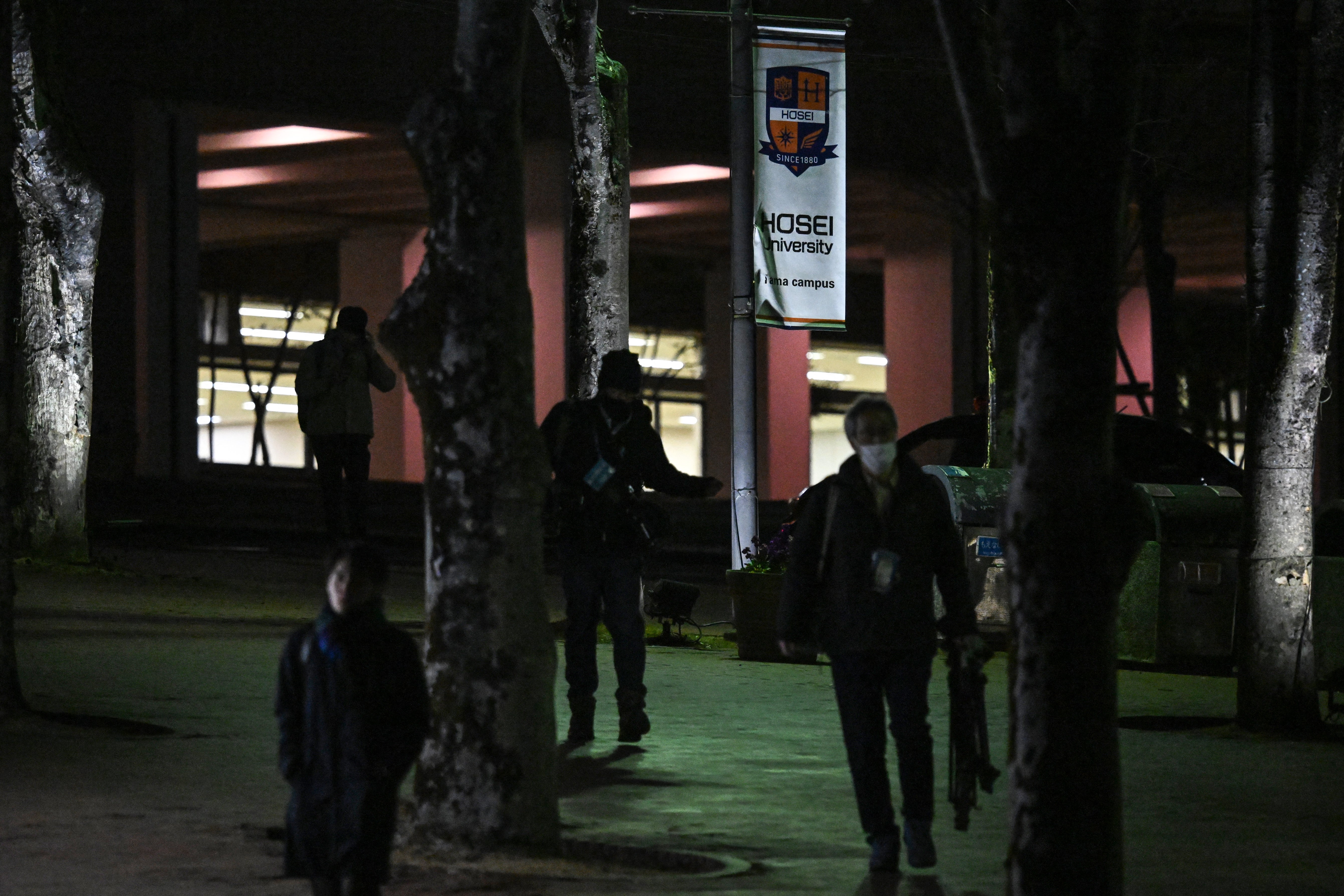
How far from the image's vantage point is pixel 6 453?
10617 mm

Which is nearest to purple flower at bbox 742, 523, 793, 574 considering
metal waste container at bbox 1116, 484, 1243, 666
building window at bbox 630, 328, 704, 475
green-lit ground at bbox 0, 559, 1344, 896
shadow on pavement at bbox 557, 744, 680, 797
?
green-lit ground at bbox 0, 559, 1344, 896

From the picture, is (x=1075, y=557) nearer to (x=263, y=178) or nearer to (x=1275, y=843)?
(x=1275, y=843)

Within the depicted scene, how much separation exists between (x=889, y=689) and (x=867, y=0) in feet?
35.5

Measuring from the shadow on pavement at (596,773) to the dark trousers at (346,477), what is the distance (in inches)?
208

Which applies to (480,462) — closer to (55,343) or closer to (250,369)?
(55,343)

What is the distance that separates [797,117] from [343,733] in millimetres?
→ 9589

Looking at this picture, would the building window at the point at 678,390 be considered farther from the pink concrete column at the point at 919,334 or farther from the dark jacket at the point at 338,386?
the dark jacket at the point at 338,386

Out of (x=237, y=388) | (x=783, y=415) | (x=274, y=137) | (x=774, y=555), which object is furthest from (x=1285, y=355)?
(x=237, y=388)

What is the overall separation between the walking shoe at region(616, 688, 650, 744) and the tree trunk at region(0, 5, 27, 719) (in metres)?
2.80

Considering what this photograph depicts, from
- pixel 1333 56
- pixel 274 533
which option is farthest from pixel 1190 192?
pixel 1333 56

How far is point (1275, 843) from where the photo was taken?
827 centimetres

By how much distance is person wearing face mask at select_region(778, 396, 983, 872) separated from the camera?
753cm

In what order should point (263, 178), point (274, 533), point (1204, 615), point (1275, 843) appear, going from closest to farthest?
point (1275, 843)
point (1204, 615)
point (274, 533)
point (263, 178)

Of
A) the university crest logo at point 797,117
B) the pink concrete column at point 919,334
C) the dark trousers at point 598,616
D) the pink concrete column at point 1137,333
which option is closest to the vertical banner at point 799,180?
the university crest logo at point 797,117
